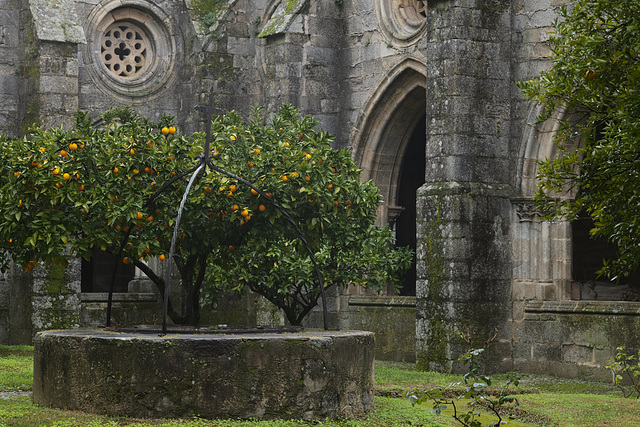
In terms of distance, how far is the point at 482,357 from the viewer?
12516 millimetres

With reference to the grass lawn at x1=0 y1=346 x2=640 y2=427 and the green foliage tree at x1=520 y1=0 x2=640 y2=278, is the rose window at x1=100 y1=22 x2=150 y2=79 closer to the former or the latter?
the grass lawn at x1=0 y1=346 x2=640 y2=427

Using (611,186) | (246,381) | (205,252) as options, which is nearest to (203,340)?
(246,381)

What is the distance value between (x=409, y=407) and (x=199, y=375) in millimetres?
2161

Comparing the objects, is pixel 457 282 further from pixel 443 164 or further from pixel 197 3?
pixel 197 3

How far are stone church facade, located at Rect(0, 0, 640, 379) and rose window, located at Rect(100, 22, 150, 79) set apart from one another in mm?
28

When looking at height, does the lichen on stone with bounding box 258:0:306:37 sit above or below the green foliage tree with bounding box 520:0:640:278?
above

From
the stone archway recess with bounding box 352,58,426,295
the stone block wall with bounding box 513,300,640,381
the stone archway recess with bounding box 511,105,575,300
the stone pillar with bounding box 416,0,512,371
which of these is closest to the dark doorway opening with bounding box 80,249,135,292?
the stone archway recess with bounding box 352,58,426,295

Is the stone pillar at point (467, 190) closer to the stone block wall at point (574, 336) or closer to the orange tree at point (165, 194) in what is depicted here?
the stone block wall at point (574, 336)

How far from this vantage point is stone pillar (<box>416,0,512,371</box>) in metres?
12.6

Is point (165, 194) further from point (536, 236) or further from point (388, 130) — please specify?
point (388, 130)

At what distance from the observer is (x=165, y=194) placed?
920 centimetres

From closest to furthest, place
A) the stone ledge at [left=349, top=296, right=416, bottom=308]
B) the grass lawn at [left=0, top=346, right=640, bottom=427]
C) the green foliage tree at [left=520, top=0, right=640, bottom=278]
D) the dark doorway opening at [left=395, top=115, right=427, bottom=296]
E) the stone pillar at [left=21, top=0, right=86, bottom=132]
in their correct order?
the green foliage tree at [left=520, top=0, right=640, bottom=278], the grass lawn at [left=0, top=346, right=640, bottom=427], the stone ledge at [left=349, top=296, right=416, bottom=308], the stone pillar at [left=21, top=0, right=86, bottom=132], the dark doorway opening at [left=395, top=115, right=427, bottom=296]

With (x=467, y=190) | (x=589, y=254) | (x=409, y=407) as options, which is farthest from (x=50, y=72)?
(x=589, y=254)

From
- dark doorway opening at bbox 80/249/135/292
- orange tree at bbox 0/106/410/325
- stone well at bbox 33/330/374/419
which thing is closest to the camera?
stone well at bbox 33/330/374/419
